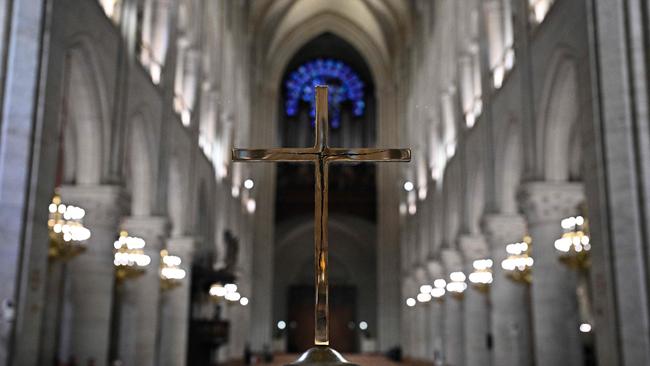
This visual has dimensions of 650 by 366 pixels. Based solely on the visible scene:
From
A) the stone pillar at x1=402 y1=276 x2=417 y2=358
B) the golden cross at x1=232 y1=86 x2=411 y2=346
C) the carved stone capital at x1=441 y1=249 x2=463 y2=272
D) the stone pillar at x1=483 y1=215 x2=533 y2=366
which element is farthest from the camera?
the stone pillar at x1=402 y1=276 x2=417 y2=358

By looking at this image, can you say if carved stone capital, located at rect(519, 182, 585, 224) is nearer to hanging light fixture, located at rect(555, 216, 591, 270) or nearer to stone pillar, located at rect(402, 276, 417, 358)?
hanging light fixture, located at rect(555, 216, 591, 270)

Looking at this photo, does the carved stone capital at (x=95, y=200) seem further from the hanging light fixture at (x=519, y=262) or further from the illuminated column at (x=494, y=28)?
the illuminated column at (x=494, y=28)

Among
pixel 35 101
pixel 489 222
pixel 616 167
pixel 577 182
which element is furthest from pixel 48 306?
pixel 616 167

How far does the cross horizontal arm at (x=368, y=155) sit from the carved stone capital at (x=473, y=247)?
1720 cm

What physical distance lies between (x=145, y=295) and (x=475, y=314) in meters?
10.3

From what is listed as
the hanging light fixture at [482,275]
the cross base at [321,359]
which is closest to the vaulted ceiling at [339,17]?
the hanging light fixture at [482,275]

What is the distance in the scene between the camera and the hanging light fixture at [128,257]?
19.3 metres

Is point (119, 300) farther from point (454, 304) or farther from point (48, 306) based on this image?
point (454, 304)

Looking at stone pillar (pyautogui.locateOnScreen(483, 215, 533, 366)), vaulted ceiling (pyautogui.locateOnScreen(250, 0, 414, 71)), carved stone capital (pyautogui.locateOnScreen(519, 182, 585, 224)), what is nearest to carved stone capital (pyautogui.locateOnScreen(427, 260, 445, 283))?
stone pillar (pyautogui.locateOnScreen(483, 215, 533, 366))

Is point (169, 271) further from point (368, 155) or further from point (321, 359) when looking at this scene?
point (321, 359)

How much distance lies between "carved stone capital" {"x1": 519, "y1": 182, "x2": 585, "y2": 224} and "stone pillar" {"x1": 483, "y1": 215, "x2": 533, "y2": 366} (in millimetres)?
3786

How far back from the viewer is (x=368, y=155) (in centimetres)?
802

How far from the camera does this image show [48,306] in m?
19.5

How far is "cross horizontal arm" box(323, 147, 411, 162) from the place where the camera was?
26.1 feet
